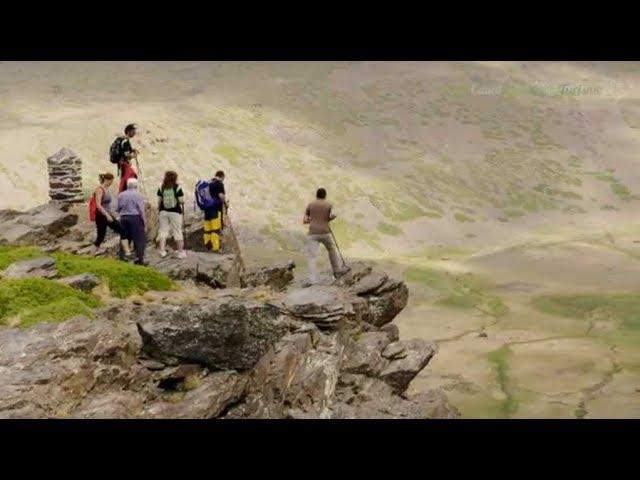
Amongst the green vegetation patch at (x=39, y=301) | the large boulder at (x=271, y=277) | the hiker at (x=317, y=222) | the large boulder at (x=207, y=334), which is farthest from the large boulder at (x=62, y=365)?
the large boulder at (x=271, y=277)

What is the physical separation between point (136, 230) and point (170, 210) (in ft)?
4.26

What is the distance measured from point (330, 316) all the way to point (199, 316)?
14.4 ft

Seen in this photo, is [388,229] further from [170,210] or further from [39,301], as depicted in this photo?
[39,301]

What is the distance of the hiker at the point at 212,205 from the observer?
27.9m

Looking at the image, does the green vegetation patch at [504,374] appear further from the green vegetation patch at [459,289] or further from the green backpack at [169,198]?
the green backpack at [169,198]

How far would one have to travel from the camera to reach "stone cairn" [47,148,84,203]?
34250 mm

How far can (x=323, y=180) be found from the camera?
3369 inches

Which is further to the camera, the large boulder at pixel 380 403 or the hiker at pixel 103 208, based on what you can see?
the hiker at pixel 103 208

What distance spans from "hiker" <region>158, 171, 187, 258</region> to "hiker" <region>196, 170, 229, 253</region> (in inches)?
72.3

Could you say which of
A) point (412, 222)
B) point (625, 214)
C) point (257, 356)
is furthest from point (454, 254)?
point (257, 356)

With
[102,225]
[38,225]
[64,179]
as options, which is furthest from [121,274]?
[64,179]

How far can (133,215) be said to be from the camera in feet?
81.8

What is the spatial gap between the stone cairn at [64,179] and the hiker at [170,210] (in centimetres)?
932

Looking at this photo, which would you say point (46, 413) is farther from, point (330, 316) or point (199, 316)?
point (330, 316)
